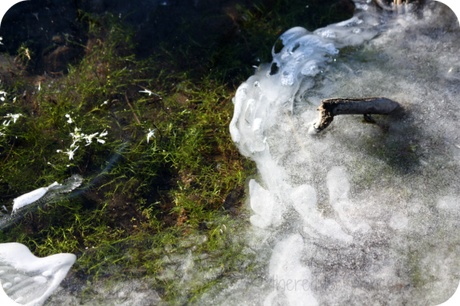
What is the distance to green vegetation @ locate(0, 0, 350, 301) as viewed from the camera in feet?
6.84

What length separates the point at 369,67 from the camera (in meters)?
2.37

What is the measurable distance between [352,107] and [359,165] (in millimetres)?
392

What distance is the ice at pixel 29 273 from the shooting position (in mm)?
1906

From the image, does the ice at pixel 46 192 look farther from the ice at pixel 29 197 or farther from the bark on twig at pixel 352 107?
the bark on twig at pixel 352 107

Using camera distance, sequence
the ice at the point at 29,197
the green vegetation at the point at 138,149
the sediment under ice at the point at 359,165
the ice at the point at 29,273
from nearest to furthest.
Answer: the sediment under ice at the point at 359,165
the ice at the point at 29,273
the green vegetation at the point at 138,149
the ice at the point at 29,197

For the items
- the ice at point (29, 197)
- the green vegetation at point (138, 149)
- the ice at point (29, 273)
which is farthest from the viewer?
the ice at point (29, 197)

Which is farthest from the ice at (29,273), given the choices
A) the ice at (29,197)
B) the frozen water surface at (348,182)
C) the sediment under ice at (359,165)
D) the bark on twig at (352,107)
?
the bark on twig at (352,107)

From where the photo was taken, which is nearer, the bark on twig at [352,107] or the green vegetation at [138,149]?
the bark on twig at [352,107]

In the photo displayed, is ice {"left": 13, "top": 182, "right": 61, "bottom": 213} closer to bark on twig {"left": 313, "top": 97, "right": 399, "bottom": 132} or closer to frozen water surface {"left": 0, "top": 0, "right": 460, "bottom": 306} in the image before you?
frozen water surface {"left": 0, "top": 0, "right": 460, "bottom": 306}

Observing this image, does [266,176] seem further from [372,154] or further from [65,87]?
[65,87]

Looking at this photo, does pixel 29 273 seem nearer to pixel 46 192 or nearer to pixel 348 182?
pixel 46 192

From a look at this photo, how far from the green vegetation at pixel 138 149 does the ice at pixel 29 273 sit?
60 mm

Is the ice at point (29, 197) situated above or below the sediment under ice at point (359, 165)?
above

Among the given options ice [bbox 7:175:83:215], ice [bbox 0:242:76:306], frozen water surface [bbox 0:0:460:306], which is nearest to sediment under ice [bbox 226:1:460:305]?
frozen water surface [bbox 0:0:460:306]
